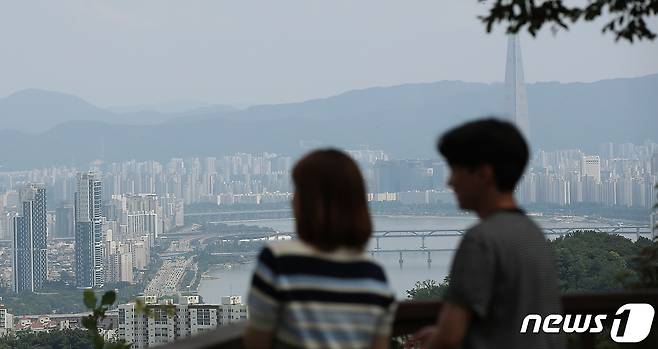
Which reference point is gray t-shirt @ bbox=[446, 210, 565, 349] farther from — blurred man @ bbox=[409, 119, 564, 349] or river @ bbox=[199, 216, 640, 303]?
river @ bbox=[199, 216, 640, 303]

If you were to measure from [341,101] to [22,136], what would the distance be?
123ft

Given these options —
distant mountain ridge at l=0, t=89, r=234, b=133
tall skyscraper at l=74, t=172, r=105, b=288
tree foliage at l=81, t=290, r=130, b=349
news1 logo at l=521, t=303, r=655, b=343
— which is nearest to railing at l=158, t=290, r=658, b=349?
news1 logo at l=521, t=303, r=655, b=343

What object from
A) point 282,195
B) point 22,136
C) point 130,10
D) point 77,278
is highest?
point 130,10

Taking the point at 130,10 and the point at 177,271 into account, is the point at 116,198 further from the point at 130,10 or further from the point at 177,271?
the point at 130,10

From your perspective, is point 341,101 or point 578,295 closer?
point 578,295

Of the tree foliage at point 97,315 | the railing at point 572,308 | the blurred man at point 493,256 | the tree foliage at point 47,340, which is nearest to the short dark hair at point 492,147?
the blurred man at point 493,256

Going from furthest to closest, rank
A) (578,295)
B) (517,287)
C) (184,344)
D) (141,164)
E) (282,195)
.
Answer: (141,164)
(282,195)
(578,295)
(184,344)
(517,287)

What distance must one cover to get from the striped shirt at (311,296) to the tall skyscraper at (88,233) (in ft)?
206

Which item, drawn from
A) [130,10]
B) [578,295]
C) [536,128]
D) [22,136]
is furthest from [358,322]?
[130,10]

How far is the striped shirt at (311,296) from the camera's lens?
1.70 metres

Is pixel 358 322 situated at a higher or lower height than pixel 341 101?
lower

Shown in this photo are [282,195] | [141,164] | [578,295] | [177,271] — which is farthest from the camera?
[141,164]

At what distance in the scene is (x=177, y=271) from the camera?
67.4 meters

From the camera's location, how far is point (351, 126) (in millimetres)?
98125
